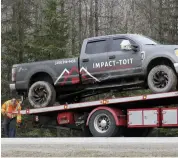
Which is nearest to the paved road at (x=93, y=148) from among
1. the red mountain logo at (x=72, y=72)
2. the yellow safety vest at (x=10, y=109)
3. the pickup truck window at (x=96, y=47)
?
the red mountain logo at (x=72, y=72)

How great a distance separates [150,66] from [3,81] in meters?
14.5

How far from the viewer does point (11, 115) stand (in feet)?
44.3

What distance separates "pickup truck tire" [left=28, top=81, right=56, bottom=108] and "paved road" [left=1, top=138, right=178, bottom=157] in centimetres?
331

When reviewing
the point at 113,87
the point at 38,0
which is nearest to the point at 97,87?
the point at 113,87

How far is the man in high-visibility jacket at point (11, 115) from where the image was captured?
44.0 ft

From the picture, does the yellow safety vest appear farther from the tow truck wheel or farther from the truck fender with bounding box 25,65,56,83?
the tow truck wheel

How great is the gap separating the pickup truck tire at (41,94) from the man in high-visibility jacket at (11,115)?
105 centimetres

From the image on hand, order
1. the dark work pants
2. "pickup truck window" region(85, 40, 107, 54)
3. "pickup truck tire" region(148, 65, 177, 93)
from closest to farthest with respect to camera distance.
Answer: "pickup truck tire" region(148, 65, 177, 93) < "pickup truck window" region(85, 40, 107, 54) < the dark work pants

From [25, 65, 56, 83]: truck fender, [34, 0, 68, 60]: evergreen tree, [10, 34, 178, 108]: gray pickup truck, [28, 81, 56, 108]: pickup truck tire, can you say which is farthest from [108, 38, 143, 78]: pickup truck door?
[34, 0, 68, 60]: evergreen tree

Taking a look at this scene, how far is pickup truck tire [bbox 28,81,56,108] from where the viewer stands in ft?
39.9

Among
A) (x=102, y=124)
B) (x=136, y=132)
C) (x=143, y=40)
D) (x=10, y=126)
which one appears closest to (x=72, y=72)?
(x=102, y=124)

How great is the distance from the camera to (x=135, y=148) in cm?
776

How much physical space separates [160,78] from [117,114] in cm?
142

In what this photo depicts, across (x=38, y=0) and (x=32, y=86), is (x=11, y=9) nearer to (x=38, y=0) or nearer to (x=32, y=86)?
(x=38, y=0)
